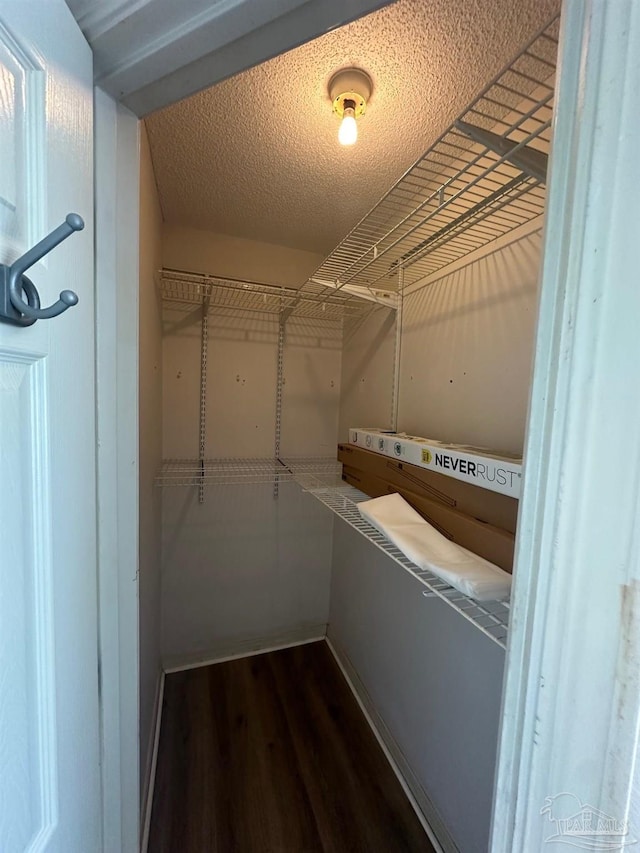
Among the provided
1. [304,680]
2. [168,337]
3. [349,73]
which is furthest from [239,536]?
[349,73]

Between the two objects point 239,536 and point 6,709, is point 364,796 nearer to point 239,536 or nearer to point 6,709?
point 239,536

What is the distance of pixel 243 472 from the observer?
5.99 feet

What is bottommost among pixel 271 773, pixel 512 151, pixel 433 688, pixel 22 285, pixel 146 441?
pixel 271 773

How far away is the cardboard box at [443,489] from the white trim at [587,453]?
0.50 meters

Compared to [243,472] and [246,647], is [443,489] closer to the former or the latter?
[243,472]

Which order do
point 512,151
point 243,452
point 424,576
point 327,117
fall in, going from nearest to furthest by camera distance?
1. point 512,151
2. point 424,576
3. point 327,117
4. point 243,452

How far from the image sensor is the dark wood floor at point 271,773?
1135mm

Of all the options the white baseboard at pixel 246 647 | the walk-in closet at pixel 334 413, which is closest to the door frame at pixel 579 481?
the walk-in closet at pixel 334 413

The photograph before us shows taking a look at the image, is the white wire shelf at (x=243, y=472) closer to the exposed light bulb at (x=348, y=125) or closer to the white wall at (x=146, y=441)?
the white wall at (x=146, y=441)

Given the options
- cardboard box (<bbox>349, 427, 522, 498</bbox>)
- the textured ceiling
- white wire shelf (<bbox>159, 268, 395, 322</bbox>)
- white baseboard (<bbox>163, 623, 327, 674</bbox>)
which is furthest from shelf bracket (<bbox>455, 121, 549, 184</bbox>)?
white baseboard (<bbox>163, 623, 327, 674</bbox>)

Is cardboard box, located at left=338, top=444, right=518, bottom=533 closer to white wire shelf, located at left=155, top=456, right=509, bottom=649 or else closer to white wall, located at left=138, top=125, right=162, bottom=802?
white wire shelf, located at left=155, top=456, right=509, bottom=649

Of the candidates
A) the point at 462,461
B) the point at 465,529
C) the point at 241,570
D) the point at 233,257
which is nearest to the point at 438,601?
the point at 465,529

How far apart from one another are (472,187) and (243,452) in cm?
154
